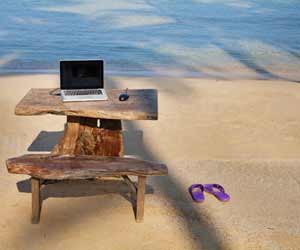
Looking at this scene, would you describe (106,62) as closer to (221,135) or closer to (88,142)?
(221,135)

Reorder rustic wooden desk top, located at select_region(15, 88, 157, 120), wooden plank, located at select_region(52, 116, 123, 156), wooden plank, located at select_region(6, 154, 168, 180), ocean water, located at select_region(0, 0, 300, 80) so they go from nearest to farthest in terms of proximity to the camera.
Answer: wooden plank, located at select_region(6, 154, 168, 180)
rustic wooden desk top, located at select_region(15, 88, 157, 120)
wooden plank, located at select_region(52, 116, 123, 156)
ocean water, located at select_region(0, 0, 300, 80)

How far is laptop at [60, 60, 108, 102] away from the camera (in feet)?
15.4

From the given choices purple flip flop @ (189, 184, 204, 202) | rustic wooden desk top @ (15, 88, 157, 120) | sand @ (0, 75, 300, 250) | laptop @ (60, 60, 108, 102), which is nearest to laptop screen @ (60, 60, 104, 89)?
laptop @ (60, 60, 108, 102)

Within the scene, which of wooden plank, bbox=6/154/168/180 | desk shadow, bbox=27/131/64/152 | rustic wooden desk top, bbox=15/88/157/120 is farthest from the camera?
desk shadow, bbox=27/131/64/152

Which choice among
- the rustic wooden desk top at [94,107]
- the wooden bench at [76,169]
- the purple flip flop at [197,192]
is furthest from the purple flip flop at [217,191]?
the rustic wooden desk top at [94,107]

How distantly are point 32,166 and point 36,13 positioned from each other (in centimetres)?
1680

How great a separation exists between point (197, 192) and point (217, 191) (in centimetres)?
19

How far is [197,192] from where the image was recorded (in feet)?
17.3

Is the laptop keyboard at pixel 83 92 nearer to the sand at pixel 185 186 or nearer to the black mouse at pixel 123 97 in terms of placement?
the black mouse at pixel 123 97

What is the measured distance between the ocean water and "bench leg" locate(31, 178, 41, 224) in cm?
670

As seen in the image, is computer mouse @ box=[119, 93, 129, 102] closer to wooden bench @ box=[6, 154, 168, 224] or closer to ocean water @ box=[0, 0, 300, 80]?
wooden bench @ box=[6, 154, 168, 224]

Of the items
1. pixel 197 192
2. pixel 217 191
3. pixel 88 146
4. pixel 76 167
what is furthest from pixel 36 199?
pixel 217 191

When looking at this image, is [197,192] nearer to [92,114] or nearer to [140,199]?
[140,199]

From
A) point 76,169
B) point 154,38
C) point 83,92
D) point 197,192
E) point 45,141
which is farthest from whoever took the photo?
point 154,38
